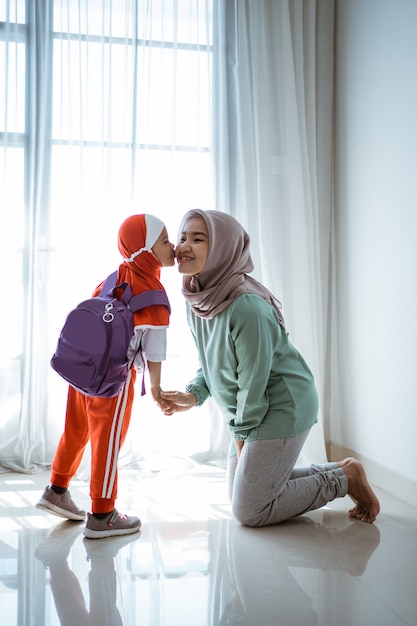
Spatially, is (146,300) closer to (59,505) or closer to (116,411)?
(116,411)

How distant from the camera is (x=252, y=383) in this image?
78.9 inches

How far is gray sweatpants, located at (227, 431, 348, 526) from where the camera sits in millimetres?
2053

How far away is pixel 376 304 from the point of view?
266 centimetres

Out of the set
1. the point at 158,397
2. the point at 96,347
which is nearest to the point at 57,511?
the point at 158,397

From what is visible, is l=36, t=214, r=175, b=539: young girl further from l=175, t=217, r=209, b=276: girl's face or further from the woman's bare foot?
the woman's bare foot

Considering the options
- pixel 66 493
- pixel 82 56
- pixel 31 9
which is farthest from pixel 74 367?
pixel 31 9

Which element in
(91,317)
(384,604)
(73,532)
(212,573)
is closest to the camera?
(384,604)

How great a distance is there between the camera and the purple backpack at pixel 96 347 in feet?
6.10

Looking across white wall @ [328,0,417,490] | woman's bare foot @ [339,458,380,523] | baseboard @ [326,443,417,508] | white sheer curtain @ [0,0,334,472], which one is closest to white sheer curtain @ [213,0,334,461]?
white sheer curtain @ [0,0,334,472]

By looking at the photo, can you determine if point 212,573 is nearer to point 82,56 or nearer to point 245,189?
point 245,189

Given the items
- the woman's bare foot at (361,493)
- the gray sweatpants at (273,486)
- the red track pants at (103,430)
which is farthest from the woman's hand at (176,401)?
the woman's bare foot at (361,493)

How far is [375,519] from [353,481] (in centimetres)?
15

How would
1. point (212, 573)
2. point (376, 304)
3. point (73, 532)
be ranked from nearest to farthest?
point (212, 573), point (73, 532), point (376, 304)

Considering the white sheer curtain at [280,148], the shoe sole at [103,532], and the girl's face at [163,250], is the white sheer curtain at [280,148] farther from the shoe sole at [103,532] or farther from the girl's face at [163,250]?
the shoe sole at [103,532]
